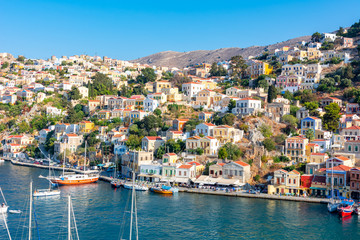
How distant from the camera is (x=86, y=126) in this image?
7188 cm

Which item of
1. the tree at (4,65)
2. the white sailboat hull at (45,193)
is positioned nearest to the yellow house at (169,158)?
the white sailboat hull at (45,193)

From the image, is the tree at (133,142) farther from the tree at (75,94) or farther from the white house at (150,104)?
the tree at (75,94)

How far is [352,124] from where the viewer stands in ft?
181

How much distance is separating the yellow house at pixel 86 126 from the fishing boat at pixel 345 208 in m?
49.0

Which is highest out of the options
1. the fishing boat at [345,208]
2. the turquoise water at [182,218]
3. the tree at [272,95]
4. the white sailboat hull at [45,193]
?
the tree at [272,95]

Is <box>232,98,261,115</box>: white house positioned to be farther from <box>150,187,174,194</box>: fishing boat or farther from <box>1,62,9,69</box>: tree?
<box>1,62,9,69</box>: tree

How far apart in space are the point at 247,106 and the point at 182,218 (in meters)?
30.7

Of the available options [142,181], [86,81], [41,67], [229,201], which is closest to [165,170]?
[142,181]

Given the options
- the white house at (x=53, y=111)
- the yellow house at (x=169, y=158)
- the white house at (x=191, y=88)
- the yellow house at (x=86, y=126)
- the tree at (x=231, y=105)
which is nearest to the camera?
the yellow house at (x=169, y=158)

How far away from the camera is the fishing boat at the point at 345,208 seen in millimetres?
34312

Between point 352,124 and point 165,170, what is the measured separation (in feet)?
93.2

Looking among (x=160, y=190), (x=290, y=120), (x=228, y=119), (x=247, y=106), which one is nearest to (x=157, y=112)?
(x=228, y=119)

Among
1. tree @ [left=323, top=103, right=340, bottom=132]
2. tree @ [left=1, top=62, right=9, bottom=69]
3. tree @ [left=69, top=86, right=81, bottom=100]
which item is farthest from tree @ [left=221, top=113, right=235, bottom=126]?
tree @ [left=1, top=62, right=9, bottom=69]

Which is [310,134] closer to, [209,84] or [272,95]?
[272,95]
